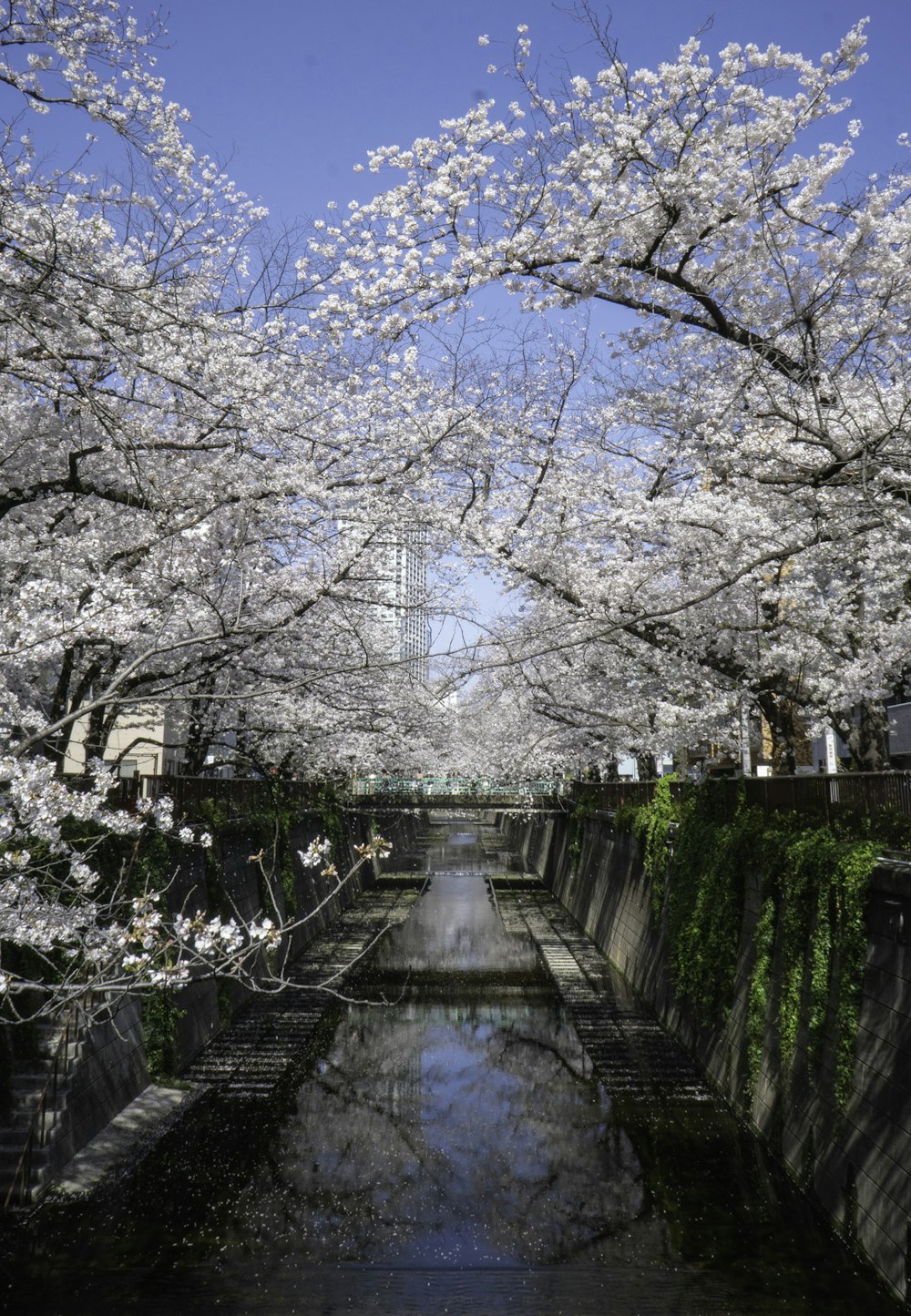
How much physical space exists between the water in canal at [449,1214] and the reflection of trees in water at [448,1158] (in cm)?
4

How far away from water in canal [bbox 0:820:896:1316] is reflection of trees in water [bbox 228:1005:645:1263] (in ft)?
0.13

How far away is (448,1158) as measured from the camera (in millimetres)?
13867

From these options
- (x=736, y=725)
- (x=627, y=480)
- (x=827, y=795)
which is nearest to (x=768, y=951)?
(x=827, y=795)

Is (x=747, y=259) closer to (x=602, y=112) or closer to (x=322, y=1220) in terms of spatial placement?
(x=602, y=112)

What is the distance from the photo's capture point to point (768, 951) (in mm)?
13336

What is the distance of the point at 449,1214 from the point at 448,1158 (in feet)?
6.00

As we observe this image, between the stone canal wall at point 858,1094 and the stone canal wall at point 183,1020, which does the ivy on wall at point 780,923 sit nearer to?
the stone canal wall at point 858,1094

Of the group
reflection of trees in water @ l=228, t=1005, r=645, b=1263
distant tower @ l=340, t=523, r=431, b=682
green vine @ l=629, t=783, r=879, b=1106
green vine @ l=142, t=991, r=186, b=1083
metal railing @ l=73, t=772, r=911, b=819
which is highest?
distant tower @ l=340, t=523, r=431, b=682

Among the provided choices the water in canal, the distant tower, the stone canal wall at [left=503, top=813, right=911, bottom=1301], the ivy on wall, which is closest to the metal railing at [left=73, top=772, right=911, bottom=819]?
the ivy on wall

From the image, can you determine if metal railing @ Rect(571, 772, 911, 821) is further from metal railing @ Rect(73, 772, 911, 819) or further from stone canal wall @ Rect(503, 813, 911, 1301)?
stone canal wall @ Rect(503, 813, 911, 1301)

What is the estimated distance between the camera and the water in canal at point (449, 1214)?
1002 centimetres

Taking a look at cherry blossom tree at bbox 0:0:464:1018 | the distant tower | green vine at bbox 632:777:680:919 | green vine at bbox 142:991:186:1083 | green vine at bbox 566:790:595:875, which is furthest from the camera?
green vine at bbox 566:790:595:875

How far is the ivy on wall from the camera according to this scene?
10477 mm

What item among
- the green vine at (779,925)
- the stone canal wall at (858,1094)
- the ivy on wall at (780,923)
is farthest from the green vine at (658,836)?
the stone canal wall at (858,1094)
